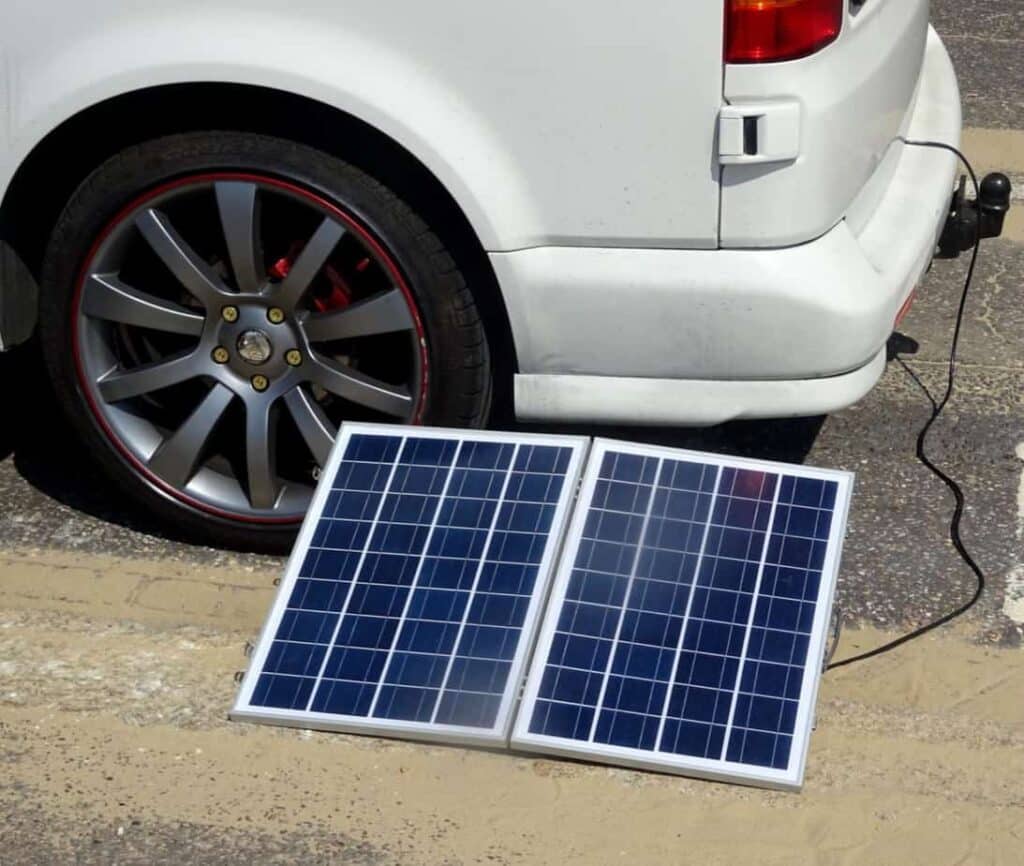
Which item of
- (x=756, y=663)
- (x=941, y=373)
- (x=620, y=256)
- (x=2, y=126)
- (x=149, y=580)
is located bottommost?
(x=941, y=373)

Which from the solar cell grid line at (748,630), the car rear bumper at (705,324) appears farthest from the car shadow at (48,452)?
the solar cell grid line at (748,630)

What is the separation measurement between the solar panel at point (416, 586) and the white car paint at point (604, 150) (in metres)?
0.27

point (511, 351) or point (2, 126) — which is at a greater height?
point (2, 126)

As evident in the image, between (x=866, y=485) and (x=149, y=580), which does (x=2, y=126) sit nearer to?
(x=149, y=580)

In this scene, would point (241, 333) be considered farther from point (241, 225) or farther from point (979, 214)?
point (979, 214)

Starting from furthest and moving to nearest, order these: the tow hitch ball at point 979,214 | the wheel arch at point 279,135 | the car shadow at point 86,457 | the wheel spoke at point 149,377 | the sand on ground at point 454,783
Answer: the car shadow at point 86,457 < the tow hitch ball at point 979,214 < the wheel spoke at point 149,377 < the wheel arch at point 279,135 < the sand on ground at point 454,783

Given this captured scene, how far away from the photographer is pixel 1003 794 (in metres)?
3.42

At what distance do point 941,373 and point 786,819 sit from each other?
212 cm

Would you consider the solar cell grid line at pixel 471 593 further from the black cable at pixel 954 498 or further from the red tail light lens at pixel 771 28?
the red tail light lens at pixel 771 28

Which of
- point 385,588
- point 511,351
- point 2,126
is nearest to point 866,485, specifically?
point 511,351

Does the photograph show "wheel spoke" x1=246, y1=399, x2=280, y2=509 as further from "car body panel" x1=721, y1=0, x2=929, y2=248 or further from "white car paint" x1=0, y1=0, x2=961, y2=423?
"car body panel" x1=721, y1=0, x2=929, y2=248

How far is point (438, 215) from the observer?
150 inches

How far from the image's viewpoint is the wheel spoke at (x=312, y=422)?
402cm

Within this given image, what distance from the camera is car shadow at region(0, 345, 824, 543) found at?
450 centimetres
